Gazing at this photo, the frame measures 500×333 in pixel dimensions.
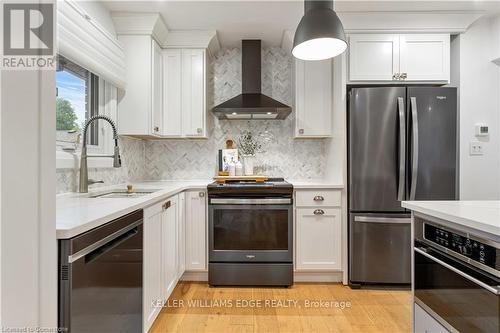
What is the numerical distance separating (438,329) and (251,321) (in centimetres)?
123

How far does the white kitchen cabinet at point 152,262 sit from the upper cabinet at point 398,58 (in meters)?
2.09

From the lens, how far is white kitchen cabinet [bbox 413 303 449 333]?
1.31m

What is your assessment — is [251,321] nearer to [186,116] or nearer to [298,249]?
[298,249]

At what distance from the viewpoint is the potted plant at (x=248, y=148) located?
3.31 metres

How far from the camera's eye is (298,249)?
9.07ft

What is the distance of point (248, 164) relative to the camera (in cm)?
331

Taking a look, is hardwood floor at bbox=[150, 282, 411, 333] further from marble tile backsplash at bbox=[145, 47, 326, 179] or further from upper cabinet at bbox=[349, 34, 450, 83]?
upper cabinet at bbox=[349, 34, 450, 83]

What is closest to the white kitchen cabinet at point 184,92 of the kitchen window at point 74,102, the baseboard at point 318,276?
the kitchen window at point 74,102

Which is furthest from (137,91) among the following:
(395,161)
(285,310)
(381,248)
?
(381,248)

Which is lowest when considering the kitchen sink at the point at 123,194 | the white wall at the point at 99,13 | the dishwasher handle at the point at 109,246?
the dishwasher handle at the point at 109,246

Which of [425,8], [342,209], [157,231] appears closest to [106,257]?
[157,231]

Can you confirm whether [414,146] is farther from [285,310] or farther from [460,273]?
[285,310]

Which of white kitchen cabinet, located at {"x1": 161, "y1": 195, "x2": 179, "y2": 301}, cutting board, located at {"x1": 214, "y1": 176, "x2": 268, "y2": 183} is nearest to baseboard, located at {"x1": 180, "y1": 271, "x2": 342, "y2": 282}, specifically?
white kitchen cabinet, located at {"x1": 161, "y1": 195, "x2": 179, "y2": 301}

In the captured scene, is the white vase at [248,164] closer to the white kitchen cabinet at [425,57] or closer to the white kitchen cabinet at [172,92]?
the white kitchen cabinet at [172,92]
